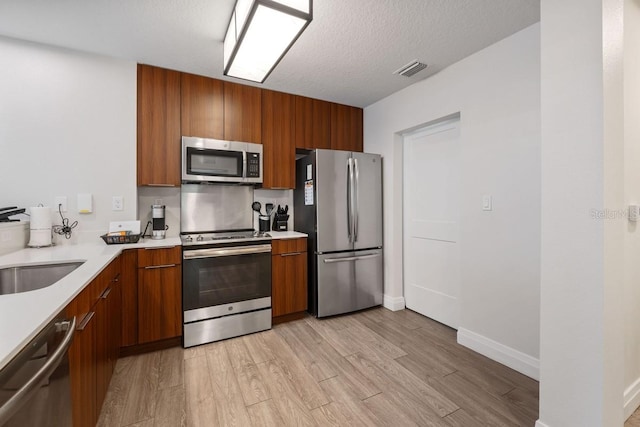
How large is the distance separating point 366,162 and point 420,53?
3.98ft

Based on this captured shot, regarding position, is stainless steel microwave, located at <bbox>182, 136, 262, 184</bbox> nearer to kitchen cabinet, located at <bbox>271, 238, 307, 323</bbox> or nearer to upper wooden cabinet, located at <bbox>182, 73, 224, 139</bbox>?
upper wooden cabinet, located at <bbox>182, 73, 224, 139</bbox>

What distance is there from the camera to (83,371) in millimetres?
1250

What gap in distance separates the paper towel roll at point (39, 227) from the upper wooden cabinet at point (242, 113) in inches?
62.5

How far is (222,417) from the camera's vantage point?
1.63m

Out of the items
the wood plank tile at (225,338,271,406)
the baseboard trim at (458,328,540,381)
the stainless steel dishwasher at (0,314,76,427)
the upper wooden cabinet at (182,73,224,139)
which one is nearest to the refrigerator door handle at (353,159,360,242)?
the baseboard trim at (458,328,540,381)

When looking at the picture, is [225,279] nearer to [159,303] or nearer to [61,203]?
[159,303]

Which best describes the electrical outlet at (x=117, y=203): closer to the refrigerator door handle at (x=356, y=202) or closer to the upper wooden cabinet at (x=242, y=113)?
the upper wooden cabinet at (x=242, y=113)

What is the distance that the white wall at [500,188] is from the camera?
2.05 metres

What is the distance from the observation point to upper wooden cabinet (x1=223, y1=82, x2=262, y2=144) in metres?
2.92

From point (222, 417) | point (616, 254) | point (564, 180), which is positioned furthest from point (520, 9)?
point (222, 417)

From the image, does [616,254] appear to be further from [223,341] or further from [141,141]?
[141,141]

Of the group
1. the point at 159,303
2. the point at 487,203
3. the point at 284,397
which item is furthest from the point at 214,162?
the point at 487,203

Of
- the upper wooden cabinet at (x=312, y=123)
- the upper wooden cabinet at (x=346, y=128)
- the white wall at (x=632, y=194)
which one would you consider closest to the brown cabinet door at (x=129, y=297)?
the upper wooden cabinet at (x=312, y=123)

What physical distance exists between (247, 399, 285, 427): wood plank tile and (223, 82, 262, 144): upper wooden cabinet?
7.78 ft
